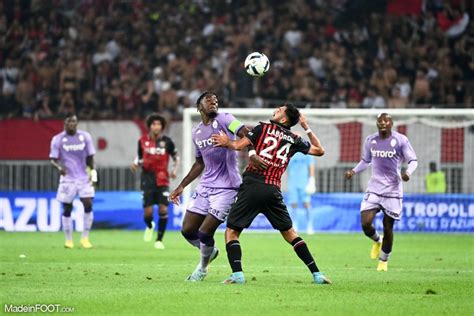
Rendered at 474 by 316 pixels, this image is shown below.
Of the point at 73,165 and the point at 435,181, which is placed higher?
the point at 73,165

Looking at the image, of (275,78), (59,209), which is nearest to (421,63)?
(275,78)

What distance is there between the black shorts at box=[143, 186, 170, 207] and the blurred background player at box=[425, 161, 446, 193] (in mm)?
8220

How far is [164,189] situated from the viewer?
76.4ft

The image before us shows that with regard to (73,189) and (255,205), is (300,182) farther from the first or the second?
(255,205)

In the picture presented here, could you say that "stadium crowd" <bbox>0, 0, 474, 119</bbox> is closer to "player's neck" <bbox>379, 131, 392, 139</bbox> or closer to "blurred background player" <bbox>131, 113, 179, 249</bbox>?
"blurred background player" <bbox>131, 113, 179, 249</bbox>

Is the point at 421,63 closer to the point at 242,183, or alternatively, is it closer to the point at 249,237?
the point at 249,237

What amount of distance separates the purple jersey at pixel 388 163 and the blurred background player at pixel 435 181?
10325mm

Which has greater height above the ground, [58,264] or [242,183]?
[242,183]

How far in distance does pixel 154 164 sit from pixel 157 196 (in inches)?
26.6

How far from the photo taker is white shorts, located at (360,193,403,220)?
17703 mm

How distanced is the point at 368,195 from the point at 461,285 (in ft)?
13.0

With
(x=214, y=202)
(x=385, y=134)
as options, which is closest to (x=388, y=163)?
(x=385, y=134)

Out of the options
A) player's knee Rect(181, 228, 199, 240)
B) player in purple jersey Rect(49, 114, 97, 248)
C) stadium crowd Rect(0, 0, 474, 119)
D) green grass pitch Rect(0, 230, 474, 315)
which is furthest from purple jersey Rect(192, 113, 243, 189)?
stadium crowd Rect(0, 0, 474, 119)

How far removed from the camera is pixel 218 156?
48.0 feet
